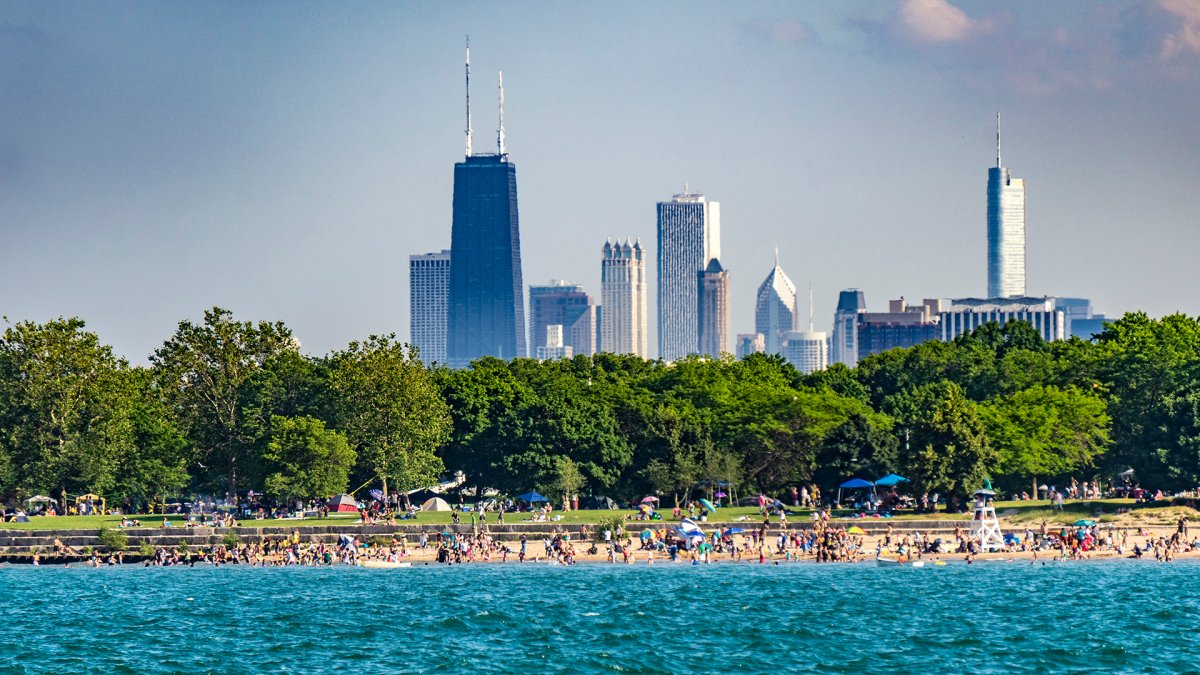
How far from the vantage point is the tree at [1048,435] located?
328ft

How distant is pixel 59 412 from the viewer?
10531 centimetres

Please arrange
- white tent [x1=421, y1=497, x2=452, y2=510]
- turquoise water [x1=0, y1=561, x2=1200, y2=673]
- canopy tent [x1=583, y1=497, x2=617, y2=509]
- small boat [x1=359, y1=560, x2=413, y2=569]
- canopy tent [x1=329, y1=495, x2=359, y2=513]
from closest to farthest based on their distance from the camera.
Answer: turquoise water [x1=0, y1=561, x2=1200, y2=673]
small boat [x1=359, y1=560, x2=413, y2=569]
canopy tent [x1=329, y1=495, x2=359, y2=513]
canopy tent [x1=583, y1=497, x2=617, y2=509]
white tent [x1=421, y1=497, x2=452, y2=510]

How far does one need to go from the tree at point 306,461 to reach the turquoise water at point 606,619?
9552 mm

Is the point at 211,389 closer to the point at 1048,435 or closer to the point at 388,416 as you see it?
the point at 388,416

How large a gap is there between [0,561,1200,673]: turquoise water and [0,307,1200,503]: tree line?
1409 centimetres

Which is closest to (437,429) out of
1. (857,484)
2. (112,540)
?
(112,540)

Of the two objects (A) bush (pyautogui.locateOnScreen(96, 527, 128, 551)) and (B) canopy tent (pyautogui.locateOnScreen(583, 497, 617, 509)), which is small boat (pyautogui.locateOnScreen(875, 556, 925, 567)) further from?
(A) bush (pyautogui.locateOnScreen(96, 527, 128, 551))

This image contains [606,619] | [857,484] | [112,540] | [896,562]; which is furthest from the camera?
[857,484]

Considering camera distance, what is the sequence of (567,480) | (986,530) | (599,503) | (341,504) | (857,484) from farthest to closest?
(599,503)
(341,504)
(567,480)
(857,484)
(986,530)

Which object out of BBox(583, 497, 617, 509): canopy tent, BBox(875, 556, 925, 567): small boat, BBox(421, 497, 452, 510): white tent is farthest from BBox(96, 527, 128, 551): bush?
BBox(875, 556, 925, 567): small boat

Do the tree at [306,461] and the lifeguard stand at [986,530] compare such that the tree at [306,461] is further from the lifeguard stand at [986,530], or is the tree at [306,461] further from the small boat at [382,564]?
the lifeguard stand at [986,530]

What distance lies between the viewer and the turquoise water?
194ft

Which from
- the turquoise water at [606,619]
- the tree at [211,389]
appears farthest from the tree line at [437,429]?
the turquoise water at [606,619]

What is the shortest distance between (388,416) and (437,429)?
3.03 metres
